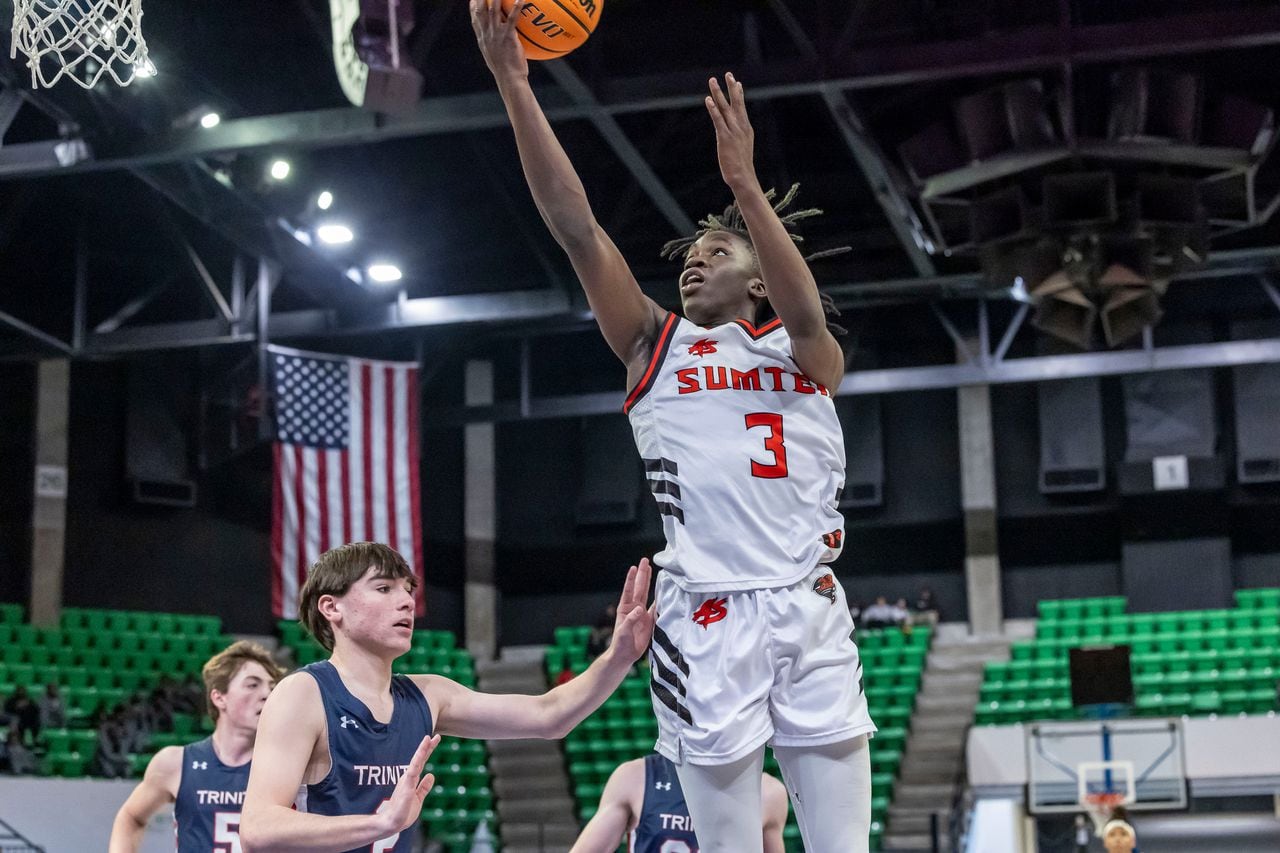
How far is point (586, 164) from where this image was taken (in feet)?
55.3

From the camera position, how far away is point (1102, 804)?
49.6 ft

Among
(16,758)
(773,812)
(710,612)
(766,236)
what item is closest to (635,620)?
(710,612)

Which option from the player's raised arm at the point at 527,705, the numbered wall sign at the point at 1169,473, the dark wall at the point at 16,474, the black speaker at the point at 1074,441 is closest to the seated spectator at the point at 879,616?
the black speaker at the point at 1074,441

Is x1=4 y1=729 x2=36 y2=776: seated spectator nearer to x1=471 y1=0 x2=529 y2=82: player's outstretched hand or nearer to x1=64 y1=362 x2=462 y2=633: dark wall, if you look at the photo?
x1=64 y1=362 x2=462 y2=633: dark wall

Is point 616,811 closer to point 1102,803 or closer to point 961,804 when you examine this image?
point 1102,803

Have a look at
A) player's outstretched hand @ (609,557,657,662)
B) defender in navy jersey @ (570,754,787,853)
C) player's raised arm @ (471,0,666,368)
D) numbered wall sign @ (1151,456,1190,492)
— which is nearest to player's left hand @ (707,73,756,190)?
player's raised arm @ (471,0,666,368)

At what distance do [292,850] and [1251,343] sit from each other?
1716 centimetres

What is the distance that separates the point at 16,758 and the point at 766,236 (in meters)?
12.3

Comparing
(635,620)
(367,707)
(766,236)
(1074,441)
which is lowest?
(367,707)

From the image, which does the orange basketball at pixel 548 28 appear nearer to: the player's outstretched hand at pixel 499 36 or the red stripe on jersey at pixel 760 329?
the player's outstretched hand at pixel 499 36

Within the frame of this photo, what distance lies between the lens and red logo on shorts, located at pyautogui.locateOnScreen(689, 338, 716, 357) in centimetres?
376

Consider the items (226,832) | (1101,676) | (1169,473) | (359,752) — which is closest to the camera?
(359,752)

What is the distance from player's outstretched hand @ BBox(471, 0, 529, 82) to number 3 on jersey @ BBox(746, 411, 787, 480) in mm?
935

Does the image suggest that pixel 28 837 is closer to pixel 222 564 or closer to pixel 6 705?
pixel 6 705
